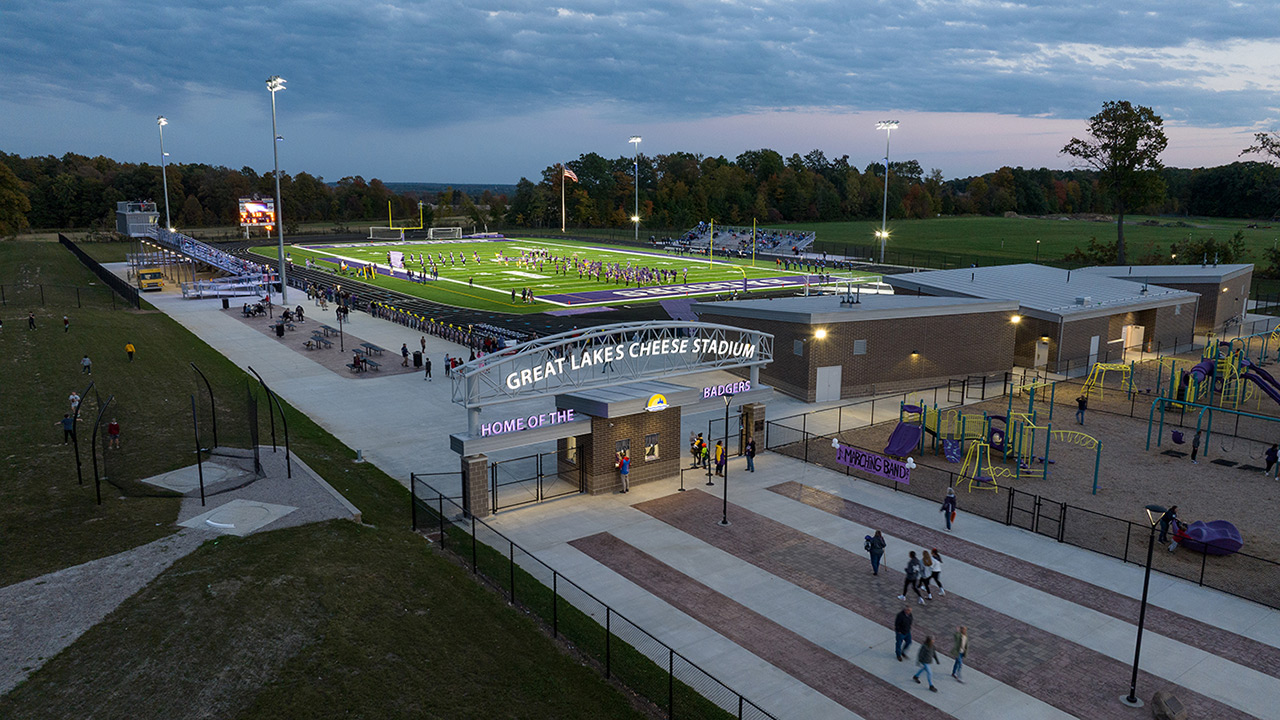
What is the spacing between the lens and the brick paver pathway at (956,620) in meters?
15.1

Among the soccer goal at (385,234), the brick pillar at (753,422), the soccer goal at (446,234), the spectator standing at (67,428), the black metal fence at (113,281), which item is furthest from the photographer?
the soccer goal at (446,234)

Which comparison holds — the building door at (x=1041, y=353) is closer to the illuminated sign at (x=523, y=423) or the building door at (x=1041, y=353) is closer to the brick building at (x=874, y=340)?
the brick building at (x=874, y=340)

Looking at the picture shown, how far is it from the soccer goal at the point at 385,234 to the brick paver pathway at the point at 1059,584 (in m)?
132

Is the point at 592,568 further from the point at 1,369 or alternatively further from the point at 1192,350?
the point at 1192,350

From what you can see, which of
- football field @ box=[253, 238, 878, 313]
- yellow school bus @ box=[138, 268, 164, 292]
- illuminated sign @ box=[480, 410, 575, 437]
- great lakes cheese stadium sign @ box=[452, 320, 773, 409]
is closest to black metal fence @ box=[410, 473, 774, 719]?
illuminated sign @ box=[480, 410, 575, 437]

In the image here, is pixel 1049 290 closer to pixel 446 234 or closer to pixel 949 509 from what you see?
pixel 949 509

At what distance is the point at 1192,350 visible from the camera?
170ft

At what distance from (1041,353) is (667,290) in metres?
39.2

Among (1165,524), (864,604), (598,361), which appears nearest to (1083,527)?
(1165,524)

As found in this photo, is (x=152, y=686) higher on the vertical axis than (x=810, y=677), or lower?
higher

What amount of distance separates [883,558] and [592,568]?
762 cm

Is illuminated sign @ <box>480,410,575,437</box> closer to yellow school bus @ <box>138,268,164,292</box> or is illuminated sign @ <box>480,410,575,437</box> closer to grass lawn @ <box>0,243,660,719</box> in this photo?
grass lawn @ <box>0,243,660,719</box>

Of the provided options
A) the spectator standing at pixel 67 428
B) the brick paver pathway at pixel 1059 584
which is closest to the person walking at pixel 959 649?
the brick paver pathway at pixel 1059 584

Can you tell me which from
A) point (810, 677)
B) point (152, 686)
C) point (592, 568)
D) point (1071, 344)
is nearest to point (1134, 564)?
point (810, 677)
